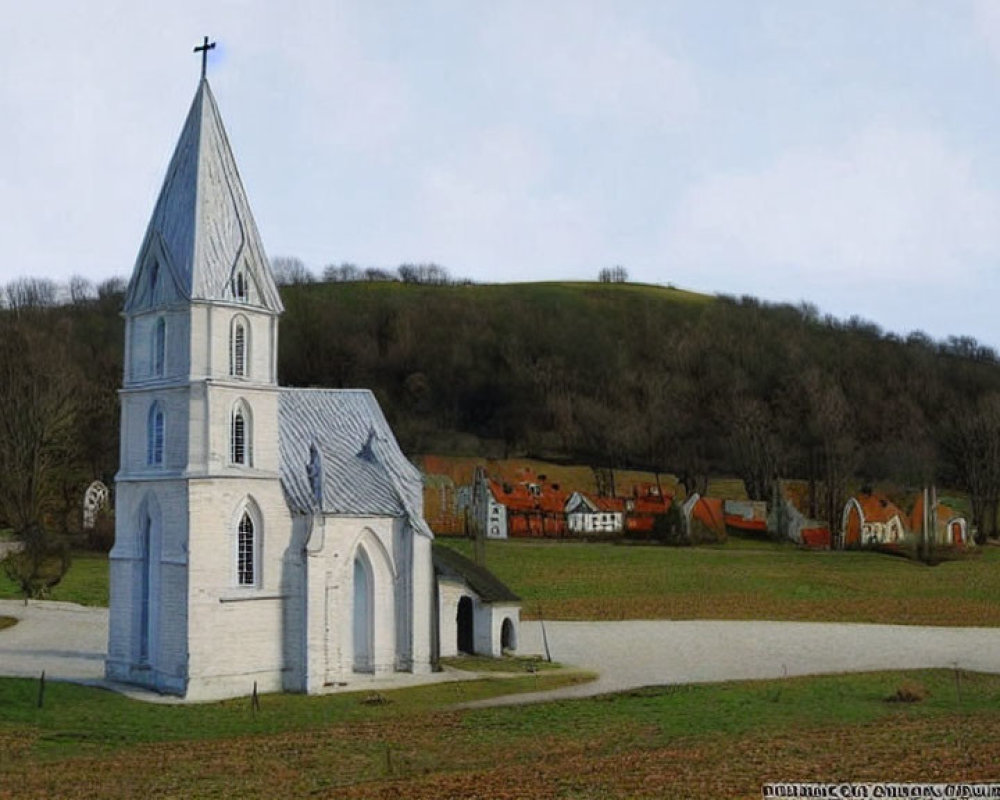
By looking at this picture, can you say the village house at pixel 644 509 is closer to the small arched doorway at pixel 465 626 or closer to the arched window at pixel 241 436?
the small arched doorway at pixel 465 626

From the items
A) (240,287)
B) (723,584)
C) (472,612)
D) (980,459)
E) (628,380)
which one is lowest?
(723,584)

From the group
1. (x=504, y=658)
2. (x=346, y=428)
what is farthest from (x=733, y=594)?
(x=346, y=428)

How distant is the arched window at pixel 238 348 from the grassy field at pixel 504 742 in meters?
9.44

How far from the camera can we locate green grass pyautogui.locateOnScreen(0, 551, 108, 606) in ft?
178

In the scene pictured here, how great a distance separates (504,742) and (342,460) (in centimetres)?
1542

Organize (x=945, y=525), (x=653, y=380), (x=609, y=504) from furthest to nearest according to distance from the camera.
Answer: (x=653, y=380)
(x=609, y=504)
(x=945, y=525)

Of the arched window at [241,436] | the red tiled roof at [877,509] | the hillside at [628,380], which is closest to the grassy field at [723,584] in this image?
the red tiled roof at [877,509]

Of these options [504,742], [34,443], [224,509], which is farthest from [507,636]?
[34,443]

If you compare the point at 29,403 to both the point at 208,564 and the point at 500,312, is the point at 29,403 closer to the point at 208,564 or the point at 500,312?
the point at 208,564

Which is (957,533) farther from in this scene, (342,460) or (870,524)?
(342,460)

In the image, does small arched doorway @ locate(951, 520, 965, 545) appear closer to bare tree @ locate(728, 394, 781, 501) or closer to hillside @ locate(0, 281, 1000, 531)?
hillside @ locate(0, 281, 1000, 531)

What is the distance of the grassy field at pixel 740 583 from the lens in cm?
5184

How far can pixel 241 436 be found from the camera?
1337 inches

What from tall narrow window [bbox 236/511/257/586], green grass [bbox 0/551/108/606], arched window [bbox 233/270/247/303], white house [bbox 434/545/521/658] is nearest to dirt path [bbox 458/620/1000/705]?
white house [bbox 434/545/521/658]
